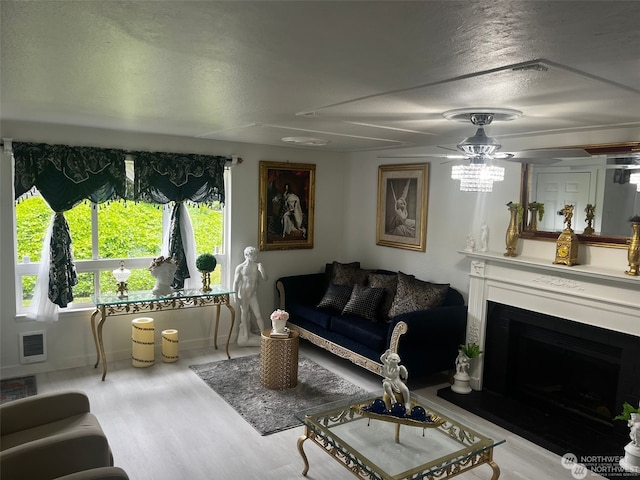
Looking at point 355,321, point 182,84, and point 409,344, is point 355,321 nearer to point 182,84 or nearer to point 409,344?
point 409,344

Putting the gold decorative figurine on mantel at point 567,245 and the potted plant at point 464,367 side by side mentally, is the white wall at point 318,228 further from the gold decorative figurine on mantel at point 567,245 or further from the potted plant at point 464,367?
the potted plant at point 464,367

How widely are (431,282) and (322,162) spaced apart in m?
2.01

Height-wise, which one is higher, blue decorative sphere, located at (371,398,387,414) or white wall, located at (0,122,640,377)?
white wall, located at (0,122,640,377)

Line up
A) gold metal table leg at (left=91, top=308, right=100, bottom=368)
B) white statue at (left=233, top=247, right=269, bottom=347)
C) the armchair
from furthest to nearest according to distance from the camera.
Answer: white statue at (left=233, top=247, right=269, bottom=347)
gold metal table leg at (left=91, top=308, right=100, bottom=368)
the armchair

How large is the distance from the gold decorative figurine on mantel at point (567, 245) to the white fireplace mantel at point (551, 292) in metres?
0.07

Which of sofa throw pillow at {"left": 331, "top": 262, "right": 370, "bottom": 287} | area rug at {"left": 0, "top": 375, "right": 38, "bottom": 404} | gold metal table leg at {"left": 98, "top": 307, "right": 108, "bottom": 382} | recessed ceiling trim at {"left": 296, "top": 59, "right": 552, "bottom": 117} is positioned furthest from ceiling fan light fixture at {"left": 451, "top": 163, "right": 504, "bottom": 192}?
area rug at {"left": 0, "top": 375, "right": 38, "bottom": 404}

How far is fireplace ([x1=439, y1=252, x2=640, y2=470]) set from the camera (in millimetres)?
3266

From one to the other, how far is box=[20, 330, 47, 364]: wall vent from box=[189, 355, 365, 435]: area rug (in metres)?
1.32

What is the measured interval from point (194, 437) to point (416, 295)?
7.58ft

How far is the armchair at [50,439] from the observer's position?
2150mm

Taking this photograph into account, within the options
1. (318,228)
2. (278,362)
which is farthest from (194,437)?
(318,228)

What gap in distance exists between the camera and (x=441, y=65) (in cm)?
187

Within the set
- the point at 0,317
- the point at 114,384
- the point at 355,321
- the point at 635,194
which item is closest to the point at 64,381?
the point at 114,384

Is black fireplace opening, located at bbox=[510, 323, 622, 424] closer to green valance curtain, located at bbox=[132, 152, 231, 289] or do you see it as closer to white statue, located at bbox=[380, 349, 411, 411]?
white statue, located at bbox=[380, 349, 411, 411]
